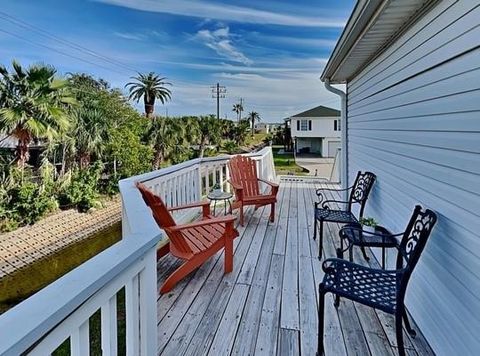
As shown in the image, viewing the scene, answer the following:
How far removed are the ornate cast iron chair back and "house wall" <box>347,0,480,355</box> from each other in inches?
2.9

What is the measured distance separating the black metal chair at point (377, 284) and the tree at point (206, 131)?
21.1 meters

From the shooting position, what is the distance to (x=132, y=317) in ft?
4.43

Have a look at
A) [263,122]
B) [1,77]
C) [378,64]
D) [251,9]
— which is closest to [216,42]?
[251,9]

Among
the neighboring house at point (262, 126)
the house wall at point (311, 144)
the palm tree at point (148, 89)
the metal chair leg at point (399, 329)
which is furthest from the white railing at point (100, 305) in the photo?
Answer: the neighboring house at point (262, 126)

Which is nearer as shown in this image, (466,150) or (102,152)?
(466,150)

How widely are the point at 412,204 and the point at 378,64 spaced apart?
1859 mm

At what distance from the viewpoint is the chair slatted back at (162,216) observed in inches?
100

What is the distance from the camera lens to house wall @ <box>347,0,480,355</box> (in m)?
1.68

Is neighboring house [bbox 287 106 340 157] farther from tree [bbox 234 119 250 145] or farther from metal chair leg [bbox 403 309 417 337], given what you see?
metal chair leg [bbox 403 309 417 337]

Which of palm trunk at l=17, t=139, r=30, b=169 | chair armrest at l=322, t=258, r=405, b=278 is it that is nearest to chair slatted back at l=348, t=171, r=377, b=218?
chair armrest at l=322, t=258, r=405, b=278

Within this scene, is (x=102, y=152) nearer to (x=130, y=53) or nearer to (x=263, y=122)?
(x=130, y=53)

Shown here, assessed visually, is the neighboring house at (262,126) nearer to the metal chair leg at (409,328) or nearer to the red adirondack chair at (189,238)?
the red adirondack chair at (189,238)

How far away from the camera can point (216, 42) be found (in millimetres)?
19109

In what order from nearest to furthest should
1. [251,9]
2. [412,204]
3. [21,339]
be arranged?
1. [21,339]
2. [412,204]
3. [251,9]
